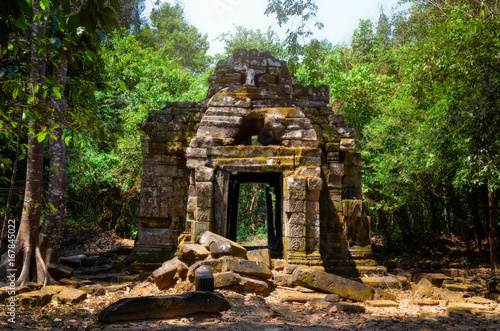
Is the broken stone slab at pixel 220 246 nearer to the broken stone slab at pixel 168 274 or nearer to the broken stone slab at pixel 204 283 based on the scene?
the broken stone slab at pixel 168 274

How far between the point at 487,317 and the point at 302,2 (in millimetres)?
6350

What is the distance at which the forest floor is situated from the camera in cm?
494

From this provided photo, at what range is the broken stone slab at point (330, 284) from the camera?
23.6 feet

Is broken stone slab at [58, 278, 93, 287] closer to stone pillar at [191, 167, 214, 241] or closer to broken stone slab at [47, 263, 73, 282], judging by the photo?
broken stone slab at [47, 263, 73, 282]

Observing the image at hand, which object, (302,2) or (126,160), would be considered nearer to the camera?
(302,2)

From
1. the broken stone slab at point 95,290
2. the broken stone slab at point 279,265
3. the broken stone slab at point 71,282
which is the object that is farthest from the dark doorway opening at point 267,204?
the broken stone slab at point 95,290

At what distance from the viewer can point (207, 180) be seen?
8.38 m

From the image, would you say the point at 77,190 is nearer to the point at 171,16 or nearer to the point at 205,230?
the point at 205,230

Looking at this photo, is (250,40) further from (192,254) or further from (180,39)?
(192,254)

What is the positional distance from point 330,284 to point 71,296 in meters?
4.42

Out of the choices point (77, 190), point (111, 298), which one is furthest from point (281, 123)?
point (77, 190)

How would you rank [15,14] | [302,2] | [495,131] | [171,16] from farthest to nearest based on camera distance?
[171,16], [495,131], [302,2], [15,14]

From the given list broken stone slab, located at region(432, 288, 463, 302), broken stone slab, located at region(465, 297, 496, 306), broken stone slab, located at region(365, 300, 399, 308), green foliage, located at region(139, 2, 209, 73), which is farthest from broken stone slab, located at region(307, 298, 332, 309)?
green foliage, located at region(139, 2, 209, 73)

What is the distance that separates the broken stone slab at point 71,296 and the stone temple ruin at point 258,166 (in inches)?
104
